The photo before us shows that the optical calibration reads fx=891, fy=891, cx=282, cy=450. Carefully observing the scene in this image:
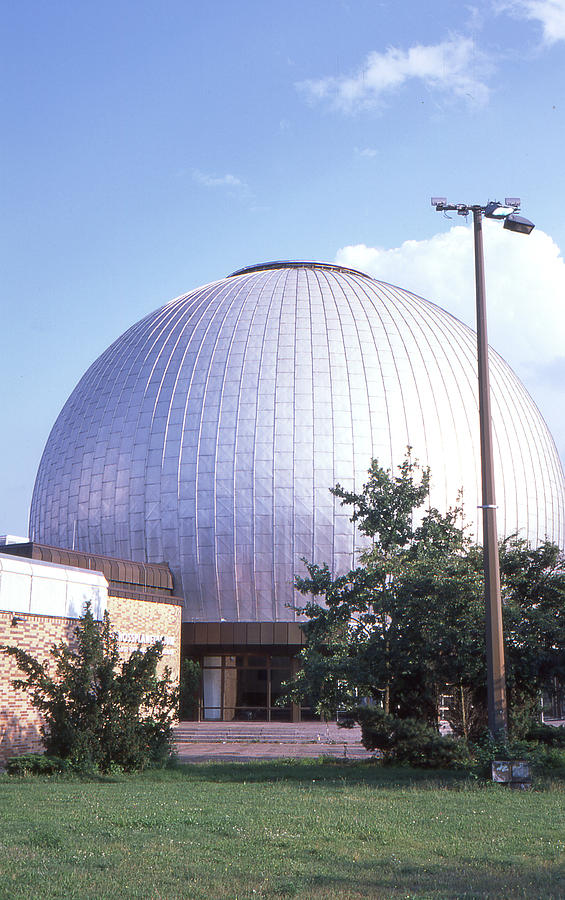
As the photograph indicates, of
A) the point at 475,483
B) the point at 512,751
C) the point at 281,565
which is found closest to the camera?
the point at 512,751

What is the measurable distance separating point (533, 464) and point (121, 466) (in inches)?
806

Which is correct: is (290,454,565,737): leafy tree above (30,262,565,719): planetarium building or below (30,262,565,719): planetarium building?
below

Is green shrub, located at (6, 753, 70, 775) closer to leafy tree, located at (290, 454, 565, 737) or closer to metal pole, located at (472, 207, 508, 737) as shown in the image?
leafy tree, located at (290, 454, 565, 737)

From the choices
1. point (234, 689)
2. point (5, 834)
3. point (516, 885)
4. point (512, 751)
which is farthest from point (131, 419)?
point (516, 885)

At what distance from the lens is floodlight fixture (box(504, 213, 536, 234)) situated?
671 inches

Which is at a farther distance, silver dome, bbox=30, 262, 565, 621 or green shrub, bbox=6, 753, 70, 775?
silver dome, bbox=30, 262, 565, 621

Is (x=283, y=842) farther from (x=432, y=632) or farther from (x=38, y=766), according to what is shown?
(x=38, y=766)

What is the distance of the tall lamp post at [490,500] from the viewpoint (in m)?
16.2

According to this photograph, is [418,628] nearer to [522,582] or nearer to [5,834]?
[522,582]

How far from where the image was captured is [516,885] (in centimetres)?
859

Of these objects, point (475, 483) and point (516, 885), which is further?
point (475, 483)

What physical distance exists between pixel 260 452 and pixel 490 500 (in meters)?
23.4

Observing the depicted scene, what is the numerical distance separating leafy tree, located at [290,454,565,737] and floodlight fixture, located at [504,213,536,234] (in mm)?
7578

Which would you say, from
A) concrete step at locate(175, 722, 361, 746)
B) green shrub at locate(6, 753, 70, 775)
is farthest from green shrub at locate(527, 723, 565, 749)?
green shrub at locate(6, 753, 70, 775)
